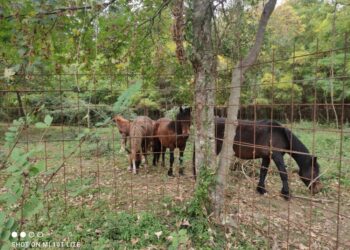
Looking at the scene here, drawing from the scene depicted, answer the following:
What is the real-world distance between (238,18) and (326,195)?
3.81 m

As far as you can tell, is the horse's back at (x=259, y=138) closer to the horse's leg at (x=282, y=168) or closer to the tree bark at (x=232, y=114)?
the horse's leg at (x=282, y=168)

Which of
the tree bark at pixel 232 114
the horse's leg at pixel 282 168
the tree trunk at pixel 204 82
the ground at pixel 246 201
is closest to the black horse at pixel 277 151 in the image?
the horse's leg at pixel 282 168

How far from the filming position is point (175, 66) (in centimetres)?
518

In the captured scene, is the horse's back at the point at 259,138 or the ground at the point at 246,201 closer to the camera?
the ground at the point at 246,201

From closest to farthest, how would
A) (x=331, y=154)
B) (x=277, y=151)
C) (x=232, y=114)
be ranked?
(x=232, y=114), (x=277, y=151), (x=331, y=154)

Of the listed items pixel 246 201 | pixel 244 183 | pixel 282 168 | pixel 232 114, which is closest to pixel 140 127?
pixel 244 183

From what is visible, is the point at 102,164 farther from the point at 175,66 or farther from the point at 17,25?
the point at 17,25

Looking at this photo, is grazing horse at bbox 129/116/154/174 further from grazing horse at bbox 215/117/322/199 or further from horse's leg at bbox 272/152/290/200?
horse's leg at bbox 272/152/290/200

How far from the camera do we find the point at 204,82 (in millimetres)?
3734

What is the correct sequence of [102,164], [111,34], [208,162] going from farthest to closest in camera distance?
[102,164] → [111,34] → [208,162]

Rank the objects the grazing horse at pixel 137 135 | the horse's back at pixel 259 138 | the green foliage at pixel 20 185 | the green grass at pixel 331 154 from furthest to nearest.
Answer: the grazing horse at pixel 137 135
the horse's back at pixel 259 138
the green grass at pixel 331 154
the green foliage at pixel 20 185

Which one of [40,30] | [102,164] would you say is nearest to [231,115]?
[40,30]

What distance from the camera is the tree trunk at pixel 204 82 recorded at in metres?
3.65

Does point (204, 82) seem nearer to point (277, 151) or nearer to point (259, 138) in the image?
point (277, 151)
